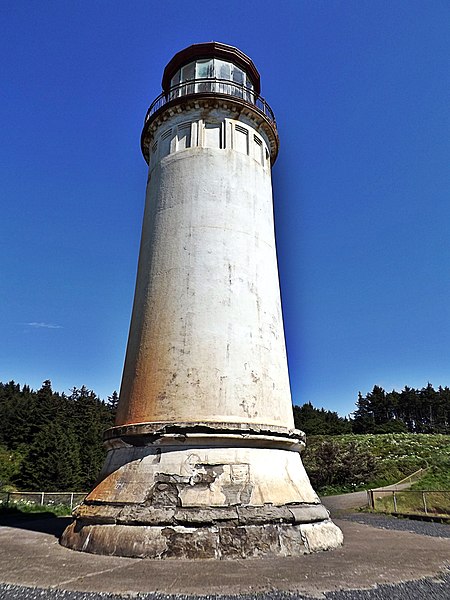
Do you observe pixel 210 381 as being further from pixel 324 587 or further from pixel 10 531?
pixel 10 531

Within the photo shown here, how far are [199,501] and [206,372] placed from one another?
2.57m

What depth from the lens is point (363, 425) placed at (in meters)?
85.0

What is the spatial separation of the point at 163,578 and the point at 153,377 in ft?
14.2

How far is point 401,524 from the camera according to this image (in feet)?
47.9

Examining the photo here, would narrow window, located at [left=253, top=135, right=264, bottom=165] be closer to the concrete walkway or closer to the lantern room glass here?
the lantern room glass

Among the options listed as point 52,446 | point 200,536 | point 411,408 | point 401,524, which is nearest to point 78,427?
point 52,446

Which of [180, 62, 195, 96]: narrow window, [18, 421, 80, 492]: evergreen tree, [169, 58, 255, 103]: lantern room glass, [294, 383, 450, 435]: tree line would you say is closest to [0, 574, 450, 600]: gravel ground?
[169, 58, 255, 103]: lantern room glass

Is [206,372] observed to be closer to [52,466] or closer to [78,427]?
[52,466]

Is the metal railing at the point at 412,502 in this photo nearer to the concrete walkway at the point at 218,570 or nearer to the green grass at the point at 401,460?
the green grass at the point at 401,460

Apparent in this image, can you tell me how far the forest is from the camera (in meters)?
43.5

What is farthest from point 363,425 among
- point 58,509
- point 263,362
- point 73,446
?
point 263,362

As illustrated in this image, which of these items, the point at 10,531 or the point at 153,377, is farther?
the point at 10,531

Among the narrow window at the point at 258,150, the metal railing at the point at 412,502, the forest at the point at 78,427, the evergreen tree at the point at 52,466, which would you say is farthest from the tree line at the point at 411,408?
the narrow window at the point at 258,150

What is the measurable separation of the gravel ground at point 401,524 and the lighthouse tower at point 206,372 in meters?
4.54
